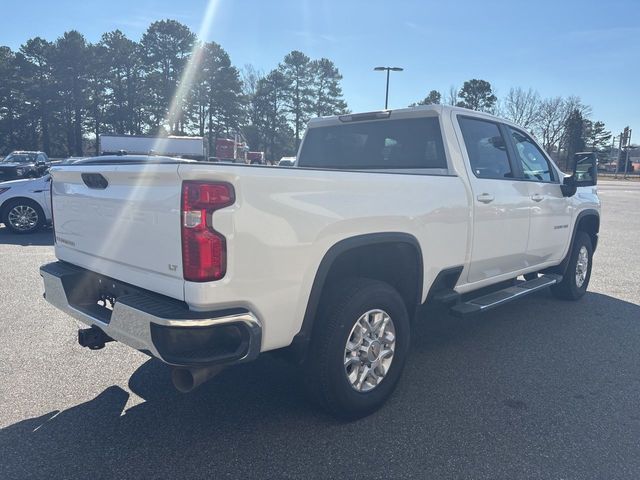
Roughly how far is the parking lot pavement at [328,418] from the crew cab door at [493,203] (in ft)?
2.63

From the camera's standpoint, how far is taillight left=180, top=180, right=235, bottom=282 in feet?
7.73

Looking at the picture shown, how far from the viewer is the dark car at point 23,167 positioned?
38.1 ft

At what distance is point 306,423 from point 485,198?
2284mm

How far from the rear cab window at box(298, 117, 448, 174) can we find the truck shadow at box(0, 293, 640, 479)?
167 cm

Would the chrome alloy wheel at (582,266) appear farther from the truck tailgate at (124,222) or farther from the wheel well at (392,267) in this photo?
the truck tailgate at (124,222)

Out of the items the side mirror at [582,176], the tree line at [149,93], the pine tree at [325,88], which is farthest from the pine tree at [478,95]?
the side mirror at [582,176]

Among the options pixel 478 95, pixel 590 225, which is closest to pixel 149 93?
pixel 478 95

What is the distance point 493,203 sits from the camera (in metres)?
4.20

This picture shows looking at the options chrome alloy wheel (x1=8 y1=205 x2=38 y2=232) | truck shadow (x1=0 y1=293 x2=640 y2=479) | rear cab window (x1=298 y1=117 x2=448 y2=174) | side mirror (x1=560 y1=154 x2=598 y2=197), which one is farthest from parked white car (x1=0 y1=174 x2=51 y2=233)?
side mirror (x1=560 y1=154 x2=598 y2=197)

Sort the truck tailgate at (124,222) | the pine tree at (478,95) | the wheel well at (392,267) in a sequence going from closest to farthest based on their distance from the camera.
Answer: the truck tailgate at (124,222) → the wheel well at (392,267) → the pine tree at (478,95)

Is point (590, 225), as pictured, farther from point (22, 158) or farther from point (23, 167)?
point (22, 158)

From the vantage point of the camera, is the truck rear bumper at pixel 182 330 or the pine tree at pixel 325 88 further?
the pine tree at pixel 325 88

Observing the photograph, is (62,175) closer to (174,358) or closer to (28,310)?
(174,358)

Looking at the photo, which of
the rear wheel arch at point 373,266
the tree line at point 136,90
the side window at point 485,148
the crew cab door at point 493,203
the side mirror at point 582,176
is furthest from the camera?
the tree line at point 136,90
